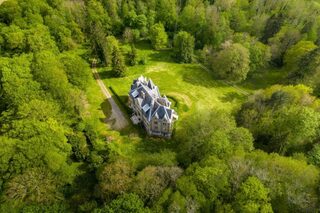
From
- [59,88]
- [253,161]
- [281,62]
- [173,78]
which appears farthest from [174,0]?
[253,161]

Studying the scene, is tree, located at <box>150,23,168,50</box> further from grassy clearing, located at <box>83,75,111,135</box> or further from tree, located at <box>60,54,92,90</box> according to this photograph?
tree, located at <box>60,54,92,90</box>

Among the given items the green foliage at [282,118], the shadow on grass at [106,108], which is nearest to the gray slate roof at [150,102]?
the shadow on grass at [106,108]

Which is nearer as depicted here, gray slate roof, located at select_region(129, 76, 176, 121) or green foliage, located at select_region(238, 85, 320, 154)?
green foliage, located at select_region(238, 85, 320, 154)

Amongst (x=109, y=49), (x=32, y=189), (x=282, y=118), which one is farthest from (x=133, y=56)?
(x=32, y=189)

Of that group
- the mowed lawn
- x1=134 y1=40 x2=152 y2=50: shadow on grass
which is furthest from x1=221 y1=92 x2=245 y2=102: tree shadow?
x1=134 y1=40 x2=152 y2=50: shadow on grass

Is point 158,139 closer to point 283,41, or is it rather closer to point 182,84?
point 182,84

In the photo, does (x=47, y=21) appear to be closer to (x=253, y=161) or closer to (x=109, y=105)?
(x=109, y=105)
